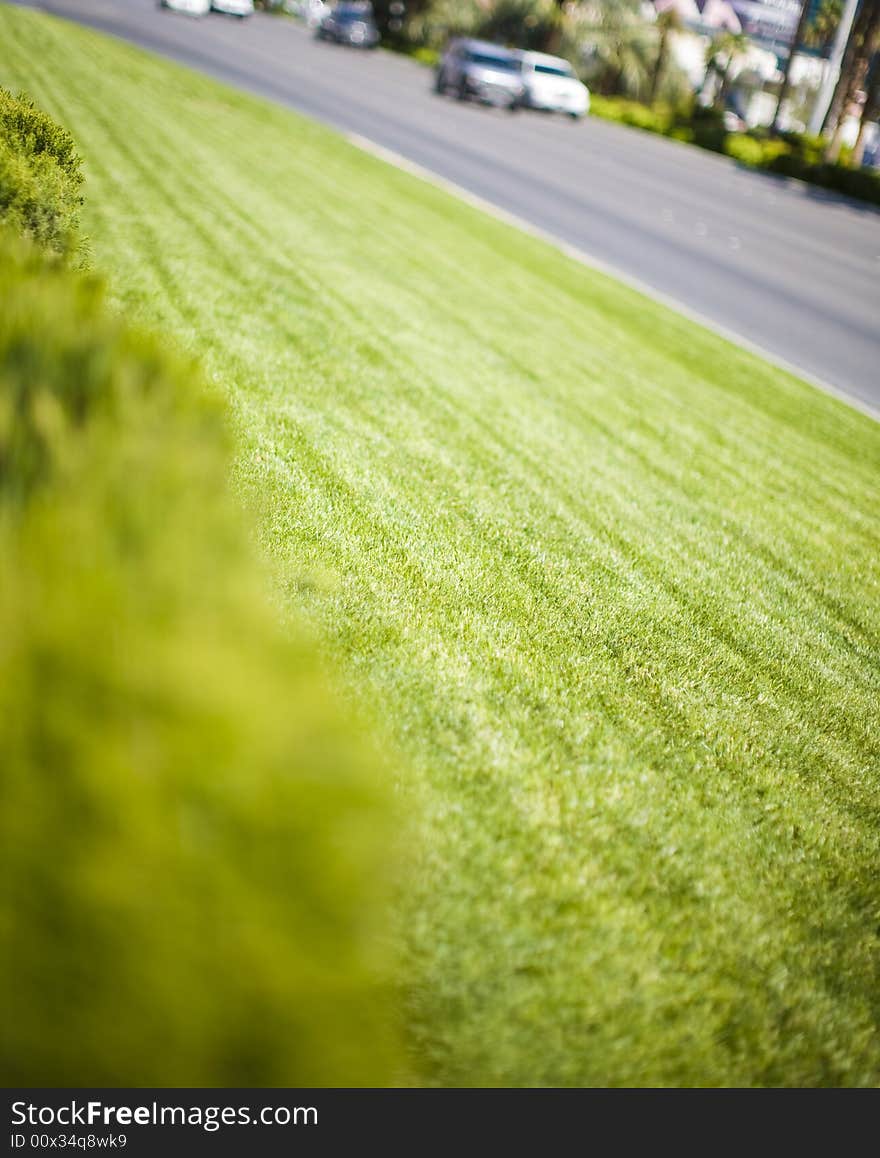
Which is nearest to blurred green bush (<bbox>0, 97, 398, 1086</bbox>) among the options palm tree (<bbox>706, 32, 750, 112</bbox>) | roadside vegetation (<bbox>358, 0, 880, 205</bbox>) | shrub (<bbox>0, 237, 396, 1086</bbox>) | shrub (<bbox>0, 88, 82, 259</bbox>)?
shrub (<bbox>0, 237, 396, 1086</bbox>)

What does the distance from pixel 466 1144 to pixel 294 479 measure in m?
3.80

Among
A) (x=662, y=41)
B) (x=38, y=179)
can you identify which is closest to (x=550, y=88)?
(x=662, y=41)

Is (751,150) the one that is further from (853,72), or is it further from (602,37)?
(602,37)

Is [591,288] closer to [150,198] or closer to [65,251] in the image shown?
[150,198]

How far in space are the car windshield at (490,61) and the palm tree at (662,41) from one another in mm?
29088

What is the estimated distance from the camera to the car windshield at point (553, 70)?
32.9m

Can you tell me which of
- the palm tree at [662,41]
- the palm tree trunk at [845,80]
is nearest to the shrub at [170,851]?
the palm tree trunk at [845,80]

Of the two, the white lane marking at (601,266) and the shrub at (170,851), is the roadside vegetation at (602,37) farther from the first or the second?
the shrub at (170,851)

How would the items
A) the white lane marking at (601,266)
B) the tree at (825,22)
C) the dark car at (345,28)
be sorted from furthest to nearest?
the tree at (825,22)
the dark car at (345,28)
the white lane marking at (601,266)

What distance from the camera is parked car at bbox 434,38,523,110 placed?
30375 millimetres

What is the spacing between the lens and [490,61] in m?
31.0

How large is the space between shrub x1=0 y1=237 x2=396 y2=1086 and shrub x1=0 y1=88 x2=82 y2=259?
3.66m

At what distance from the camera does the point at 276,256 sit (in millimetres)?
9375

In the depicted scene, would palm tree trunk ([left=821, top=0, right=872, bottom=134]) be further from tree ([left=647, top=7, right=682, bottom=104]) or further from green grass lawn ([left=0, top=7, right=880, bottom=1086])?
green grass lawn ([left=0, top=7, right=880, bottom=1086])
